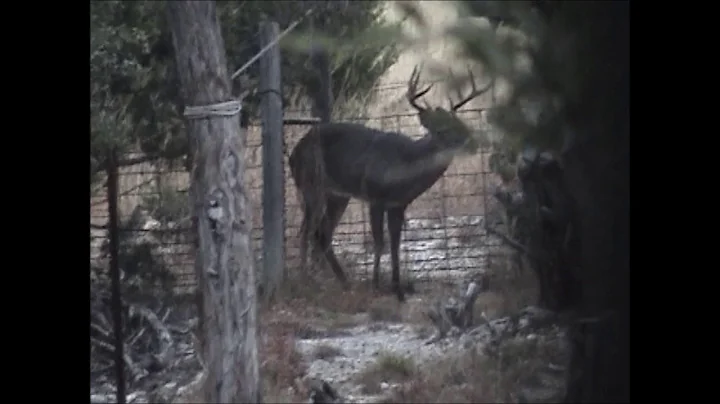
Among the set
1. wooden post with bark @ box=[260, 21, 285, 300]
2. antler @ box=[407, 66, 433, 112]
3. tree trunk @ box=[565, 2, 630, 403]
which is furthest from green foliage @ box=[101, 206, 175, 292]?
tree trunk @ box=[565, 2, 630, 403]

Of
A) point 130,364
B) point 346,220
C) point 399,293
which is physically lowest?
point 130,364

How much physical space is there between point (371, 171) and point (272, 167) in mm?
145

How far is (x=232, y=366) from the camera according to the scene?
128 centimetres

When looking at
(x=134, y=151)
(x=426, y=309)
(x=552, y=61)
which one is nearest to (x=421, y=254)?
(x=426, y=309)

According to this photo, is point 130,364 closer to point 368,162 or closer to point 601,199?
point 368,162

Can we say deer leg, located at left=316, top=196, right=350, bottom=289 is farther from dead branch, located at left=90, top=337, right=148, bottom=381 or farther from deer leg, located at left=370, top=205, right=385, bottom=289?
dead branch, located at left=90, top=337, right=148, bottom=381

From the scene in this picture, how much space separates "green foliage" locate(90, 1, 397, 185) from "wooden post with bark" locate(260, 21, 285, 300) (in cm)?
1

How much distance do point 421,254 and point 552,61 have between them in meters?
0.32

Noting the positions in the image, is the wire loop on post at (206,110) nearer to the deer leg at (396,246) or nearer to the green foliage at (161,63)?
the green foliage at (161,63)

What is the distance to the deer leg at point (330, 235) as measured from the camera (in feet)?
4.11

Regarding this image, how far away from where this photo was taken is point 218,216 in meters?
1.27

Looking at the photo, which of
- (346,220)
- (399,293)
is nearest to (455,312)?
(399,293)

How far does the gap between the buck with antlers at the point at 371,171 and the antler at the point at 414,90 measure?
18 millimetres
